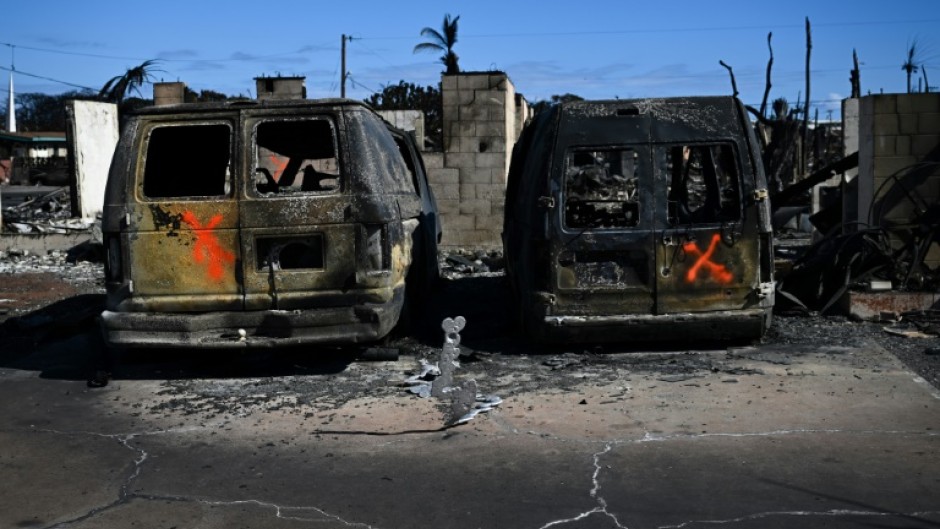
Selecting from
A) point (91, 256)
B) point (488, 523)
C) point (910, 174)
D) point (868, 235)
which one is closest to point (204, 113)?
point (488, 523)

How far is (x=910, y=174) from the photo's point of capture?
9.25 m

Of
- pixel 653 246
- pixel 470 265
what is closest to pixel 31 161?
pixel 470 265

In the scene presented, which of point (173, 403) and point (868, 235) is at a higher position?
point (868, 235)

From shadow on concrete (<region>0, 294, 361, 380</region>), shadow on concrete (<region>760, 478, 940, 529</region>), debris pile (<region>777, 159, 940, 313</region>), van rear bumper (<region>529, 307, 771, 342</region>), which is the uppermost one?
debris pile (<region>777, 159, 940, 313</region>)

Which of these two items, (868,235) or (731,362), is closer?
(731,362)

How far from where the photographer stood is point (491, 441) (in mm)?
5113

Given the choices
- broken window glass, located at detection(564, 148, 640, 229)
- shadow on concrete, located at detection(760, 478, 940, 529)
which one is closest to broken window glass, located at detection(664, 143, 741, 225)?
broken window glass, located at detection(564, 148, 640, 229)

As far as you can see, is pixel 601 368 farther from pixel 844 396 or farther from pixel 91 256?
pixel 91 256

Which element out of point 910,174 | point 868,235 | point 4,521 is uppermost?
point 910,174

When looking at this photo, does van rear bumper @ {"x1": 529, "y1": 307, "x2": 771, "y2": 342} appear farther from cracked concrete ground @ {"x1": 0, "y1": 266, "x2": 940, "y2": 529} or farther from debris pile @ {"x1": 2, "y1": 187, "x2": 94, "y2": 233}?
debris pile @ {"x1": 2, "y1": 187, "x2": 94, "y2": 233}

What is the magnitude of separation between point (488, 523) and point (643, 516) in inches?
25.6

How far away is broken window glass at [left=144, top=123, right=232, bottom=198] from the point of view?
7.30 m

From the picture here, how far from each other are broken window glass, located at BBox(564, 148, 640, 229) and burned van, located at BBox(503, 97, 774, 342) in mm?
126

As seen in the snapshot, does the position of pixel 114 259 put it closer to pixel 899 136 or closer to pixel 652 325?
pixel 652 325
